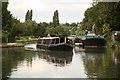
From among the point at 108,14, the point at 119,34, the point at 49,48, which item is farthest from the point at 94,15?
the point at 108,14

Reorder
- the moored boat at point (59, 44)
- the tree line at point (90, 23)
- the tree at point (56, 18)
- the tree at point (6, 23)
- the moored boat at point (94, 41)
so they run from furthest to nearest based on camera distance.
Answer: the tree at point (56, 18)
the tree at point (6, 23)
the moored boat at point (94, 41)
the moored boat at point (59, 44)
the tree line at point (90, 23)

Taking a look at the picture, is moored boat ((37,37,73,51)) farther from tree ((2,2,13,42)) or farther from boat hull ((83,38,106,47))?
tree ((2,2,13,42))

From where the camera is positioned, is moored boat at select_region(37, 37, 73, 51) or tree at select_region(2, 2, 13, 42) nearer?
moored boat at select_region(37, 37, 73, 51)

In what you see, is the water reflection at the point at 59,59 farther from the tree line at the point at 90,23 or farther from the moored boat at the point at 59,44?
the moored boat at the point at 59,44

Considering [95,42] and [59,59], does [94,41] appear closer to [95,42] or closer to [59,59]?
[95,42]

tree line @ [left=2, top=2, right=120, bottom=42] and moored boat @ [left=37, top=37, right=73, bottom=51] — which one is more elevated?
tree line @ [left=2, top=2, right=120, bottom=42]

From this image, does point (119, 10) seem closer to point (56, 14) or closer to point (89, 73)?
point (89, 73)

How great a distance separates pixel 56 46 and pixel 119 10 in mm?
18800

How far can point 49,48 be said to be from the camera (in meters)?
63.2

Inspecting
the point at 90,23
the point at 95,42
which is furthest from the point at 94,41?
the point at 90,23

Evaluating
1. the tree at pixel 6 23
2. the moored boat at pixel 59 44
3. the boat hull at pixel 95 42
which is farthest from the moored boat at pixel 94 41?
the tree at pixel 6 23

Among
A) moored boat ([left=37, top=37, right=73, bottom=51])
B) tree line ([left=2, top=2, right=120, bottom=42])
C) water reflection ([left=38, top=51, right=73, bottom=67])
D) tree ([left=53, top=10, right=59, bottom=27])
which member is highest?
tree ([left=53, top=10, right=59, bottom=27])

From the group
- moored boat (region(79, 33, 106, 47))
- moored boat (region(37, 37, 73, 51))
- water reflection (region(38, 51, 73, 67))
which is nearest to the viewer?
water reflection (region(38, 51, 73, 67))

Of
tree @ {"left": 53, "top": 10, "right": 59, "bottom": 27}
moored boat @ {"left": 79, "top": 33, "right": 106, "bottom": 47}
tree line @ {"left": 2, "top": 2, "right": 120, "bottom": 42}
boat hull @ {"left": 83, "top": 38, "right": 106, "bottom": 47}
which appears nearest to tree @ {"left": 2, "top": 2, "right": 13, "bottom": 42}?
tree line @ {"left": 2, "top": 2, "right": 120, "bottom": 42}
